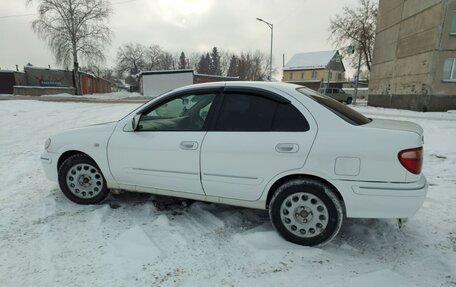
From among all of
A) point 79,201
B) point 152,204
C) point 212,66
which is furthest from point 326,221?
point 212,66

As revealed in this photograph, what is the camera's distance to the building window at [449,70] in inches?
762

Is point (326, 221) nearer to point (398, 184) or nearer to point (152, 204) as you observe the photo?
point (398, 184)

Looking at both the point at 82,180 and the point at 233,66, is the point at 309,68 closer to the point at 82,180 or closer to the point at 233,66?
the point at 233,66

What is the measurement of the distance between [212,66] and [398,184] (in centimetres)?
10307

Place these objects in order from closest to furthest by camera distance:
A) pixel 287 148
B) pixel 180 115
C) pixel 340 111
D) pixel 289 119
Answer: pixel 287 148 < pixel 289 119 < pixel 340 111 < pixel 180 115

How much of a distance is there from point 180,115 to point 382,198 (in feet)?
7.94

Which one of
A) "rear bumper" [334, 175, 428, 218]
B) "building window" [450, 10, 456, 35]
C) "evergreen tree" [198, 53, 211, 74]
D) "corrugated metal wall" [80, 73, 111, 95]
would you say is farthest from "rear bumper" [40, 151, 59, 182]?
"evergreen tree" [198, 53, 211, 74]

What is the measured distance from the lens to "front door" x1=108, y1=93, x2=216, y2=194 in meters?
3.48

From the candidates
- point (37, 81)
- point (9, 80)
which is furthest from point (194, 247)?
point (9, 80)

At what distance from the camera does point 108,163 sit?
3887 millimetres

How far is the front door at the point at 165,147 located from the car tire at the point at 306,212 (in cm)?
95

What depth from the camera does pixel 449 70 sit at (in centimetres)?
1958

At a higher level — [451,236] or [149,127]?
[149,127]

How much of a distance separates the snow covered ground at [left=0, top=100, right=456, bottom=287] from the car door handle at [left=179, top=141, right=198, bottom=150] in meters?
0.92
